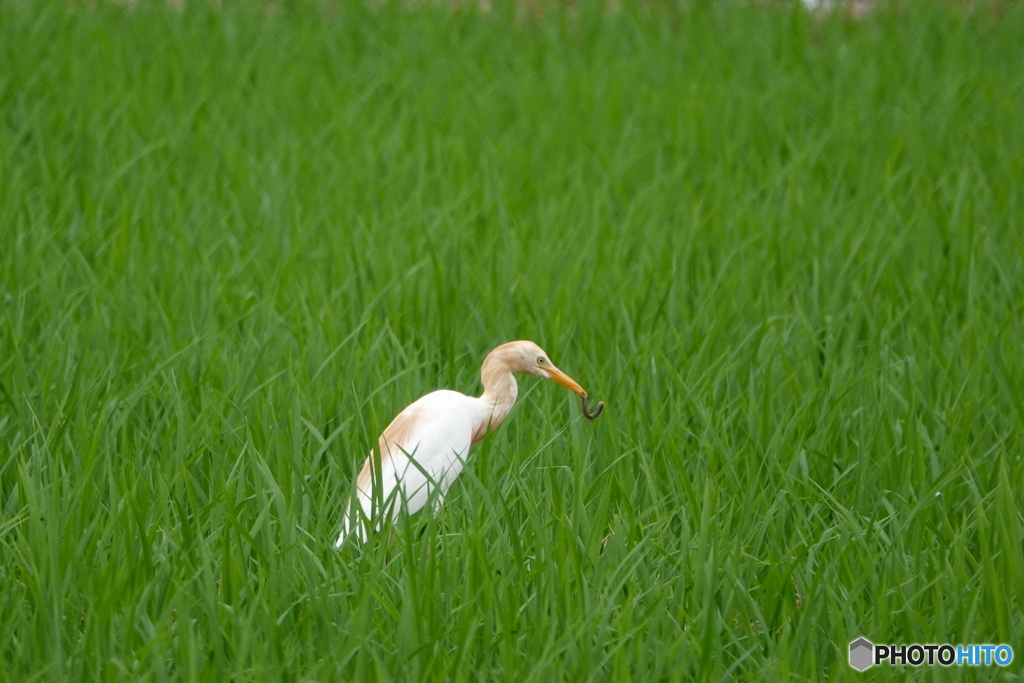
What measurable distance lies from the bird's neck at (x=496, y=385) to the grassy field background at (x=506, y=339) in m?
0.14

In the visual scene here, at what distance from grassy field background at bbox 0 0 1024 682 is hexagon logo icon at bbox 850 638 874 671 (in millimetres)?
17

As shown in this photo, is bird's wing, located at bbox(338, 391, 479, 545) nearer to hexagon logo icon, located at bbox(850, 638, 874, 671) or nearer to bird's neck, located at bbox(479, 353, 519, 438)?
bird's neck, located at bbox(479, 353, 519, 438)

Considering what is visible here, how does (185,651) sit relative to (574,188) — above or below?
below

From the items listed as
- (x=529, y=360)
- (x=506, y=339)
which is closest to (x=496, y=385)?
(x=529, y=360)

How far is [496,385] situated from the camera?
81.9 inches

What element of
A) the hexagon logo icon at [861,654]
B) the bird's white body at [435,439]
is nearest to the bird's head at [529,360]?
the bird's white body at [435,439]

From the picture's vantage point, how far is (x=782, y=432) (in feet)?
8.09

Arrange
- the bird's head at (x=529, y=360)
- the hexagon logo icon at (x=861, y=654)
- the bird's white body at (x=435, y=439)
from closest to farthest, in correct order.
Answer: the hexagon logo icon at (x=861, y=654), the bird's white body at (x=435, y=439), the bird's head at (x=529, y=360)

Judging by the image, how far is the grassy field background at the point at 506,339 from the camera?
1779 millimetres

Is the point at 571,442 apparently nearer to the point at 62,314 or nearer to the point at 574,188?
the point at 62,314

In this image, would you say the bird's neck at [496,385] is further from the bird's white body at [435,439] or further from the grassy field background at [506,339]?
the grassy field background at [506,339]

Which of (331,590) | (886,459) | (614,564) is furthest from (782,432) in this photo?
(331,590)

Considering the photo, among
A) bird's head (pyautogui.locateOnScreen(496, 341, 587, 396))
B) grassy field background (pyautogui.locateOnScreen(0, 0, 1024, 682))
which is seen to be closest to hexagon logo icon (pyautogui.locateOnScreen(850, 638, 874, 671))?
grassy field background (pyautogui.locateOnScreen(0, 0, 1024, 682))

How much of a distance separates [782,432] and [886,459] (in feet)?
0.90
